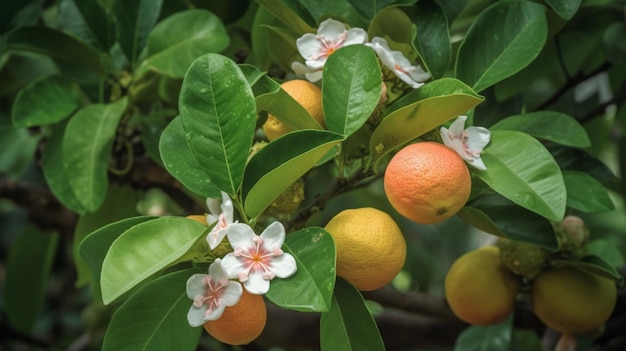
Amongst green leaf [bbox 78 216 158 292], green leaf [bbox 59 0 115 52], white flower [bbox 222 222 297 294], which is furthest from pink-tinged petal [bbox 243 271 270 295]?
green leaf [bbox 59 0 115 52]

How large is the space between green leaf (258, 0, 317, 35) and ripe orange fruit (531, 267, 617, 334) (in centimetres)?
43

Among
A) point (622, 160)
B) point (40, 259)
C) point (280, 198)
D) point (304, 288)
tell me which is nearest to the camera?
point (304, 288)

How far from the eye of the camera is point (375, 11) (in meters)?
0.86

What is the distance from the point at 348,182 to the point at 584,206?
266 millimetres

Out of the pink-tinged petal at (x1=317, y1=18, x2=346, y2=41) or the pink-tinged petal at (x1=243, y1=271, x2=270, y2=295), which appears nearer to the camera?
the pink-tinged petal at (x1=243, y1=271, x2=270, y2=295)

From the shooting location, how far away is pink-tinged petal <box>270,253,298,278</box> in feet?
2.15

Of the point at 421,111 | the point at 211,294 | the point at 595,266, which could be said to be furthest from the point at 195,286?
the point at 595,266

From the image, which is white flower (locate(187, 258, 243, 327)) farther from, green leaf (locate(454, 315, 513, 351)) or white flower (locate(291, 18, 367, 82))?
green leaf (locate(454, 315, 513, 351))

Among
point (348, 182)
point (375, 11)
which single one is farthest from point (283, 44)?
point (348, 182)

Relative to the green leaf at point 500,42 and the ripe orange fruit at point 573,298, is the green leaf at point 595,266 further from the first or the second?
the green leaf at point 500,42

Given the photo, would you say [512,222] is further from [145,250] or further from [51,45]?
[51,45]

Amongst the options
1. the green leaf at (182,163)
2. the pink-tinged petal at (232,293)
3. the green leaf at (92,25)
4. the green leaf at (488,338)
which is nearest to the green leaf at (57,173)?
the green leaf at (92,25)

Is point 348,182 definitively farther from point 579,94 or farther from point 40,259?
point 579,94

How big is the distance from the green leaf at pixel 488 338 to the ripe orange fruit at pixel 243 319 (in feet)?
1.80
